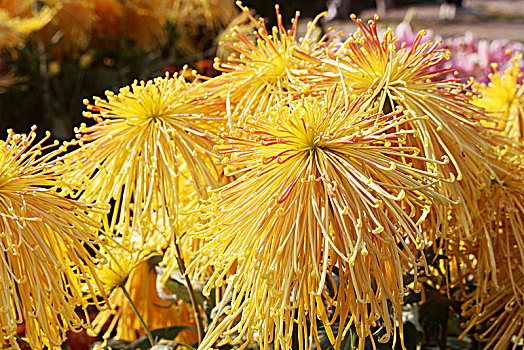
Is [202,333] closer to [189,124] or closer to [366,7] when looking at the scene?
[189,124]

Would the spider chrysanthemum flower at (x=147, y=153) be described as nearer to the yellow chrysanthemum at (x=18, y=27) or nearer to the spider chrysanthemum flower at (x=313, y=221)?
the spider chrysanthemum flower at (x=313, y=221)

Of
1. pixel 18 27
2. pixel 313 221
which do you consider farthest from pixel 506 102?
pixel 18 27

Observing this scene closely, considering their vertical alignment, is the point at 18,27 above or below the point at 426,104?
above

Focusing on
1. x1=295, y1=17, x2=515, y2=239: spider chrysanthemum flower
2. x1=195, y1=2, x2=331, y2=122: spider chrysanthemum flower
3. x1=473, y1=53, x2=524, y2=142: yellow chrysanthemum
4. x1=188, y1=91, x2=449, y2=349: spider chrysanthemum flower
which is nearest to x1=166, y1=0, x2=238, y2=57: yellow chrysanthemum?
x1=473, y1=53, x2=524, y2=142: yellow chrysanthemum

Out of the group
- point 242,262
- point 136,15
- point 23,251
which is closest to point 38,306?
point 23,251

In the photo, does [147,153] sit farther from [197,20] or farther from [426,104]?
[197,20]
